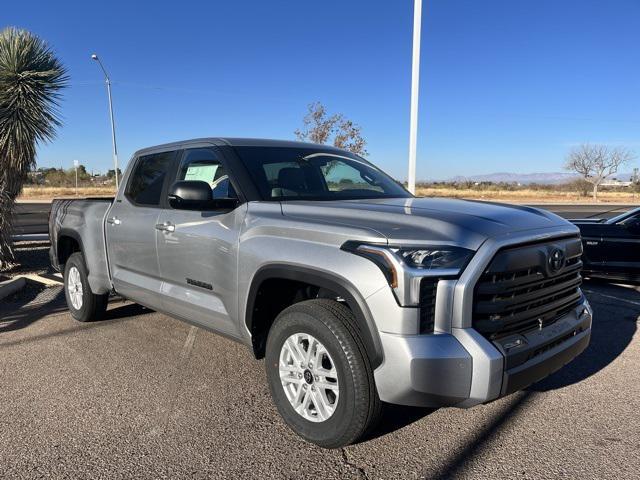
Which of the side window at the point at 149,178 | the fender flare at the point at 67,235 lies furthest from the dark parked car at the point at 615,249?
the fender flare at the point at 67,235

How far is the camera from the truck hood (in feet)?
8.80

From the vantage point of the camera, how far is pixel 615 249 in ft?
23.7

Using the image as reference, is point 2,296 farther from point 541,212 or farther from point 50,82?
point 541,212

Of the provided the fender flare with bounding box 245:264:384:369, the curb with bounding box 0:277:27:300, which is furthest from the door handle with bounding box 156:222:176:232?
the curb with bounding box 0:277:27:300

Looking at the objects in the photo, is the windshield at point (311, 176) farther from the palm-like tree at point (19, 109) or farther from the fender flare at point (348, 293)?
the palm-like tree at point (19, 109)

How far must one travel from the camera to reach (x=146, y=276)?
450 centimetres

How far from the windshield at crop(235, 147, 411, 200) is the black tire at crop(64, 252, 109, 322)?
2597 mm

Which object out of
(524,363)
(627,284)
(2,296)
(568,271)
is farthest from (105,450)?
(627,284)

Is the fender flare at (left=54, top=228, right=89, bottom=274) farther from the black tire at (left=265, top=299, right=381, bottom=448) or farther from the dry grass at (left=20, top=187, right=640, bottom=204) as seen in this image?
the dry grass at (left=20, top=187, right=640, bottom=204)

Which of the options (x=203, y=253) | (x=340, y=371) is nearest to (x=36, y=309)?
(x=203, y=253)

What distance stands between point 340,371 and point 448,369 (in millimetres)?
591

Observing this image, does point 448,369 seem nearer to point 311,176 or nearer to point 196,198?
point 196,198

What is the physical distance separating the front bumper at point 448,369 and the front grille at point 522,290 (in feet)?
0.40

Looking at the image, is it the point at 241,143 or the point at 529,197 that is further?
the point at 529,197
